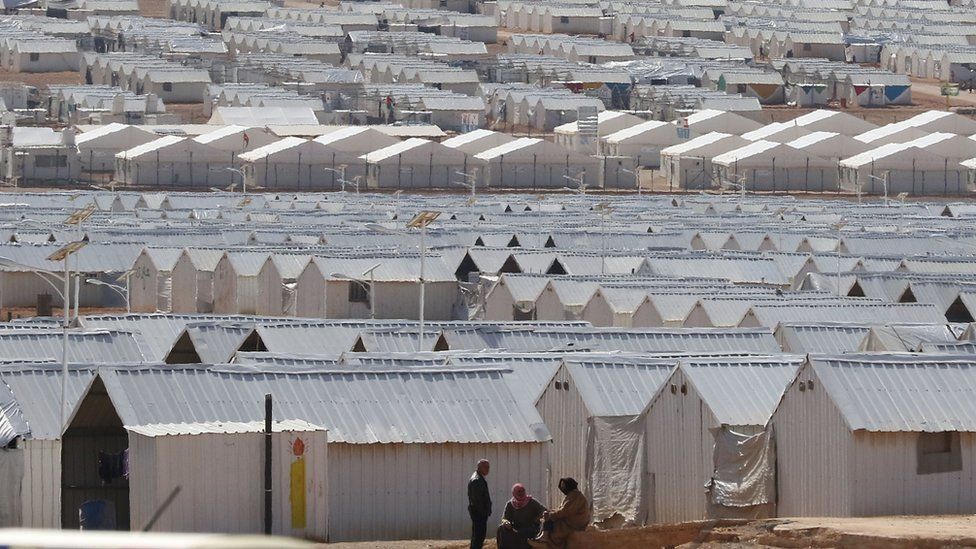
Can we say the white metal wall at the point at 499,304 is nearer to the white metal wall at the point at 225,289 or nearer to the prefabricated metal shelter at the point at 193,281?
the white metal wall at the point at 225,289

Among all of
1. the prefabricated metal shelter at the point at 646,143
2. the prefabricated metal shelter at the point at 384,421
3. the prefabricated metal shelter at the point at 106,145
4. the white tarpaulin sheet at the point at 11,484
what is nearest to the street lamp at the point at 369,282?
the prefabricated metal shelter at the point at 384,421

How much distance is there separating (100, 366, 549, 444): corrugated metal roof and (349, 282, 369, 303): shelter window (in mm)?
31094

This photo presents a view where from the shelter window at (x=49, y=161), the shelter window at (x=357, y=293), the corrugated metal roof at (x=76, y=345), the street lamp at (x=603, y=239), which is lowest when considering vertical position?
the corrugated metal roof at (x=76, y=345)

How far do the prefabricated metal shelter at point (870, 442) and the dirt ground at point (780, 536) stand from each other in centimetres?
204

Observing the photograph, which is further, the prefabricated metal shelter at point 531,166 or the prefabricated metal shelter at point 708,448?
the prefabricated metal shelter at point 531,166

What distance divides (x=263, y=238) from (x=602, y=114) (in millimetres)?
68149

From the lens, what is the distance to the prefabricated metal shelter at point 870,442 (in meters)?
30.3

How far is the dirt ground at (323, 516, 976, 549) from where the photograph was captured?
994 inches

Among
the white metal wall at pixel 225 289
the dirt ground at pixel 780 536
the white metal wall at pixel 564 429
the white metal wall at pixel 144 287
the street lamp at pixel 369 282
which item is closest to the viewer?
the dirt ground at pixel 780 536

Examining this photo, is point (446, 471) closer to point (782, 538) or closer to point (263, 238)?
point (782, 538)

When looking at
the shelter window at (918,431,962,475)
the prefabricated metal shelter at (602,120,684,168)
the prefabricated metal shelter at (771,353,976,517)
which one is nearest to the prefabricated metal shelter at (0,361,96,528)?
the prefabricated metal shelter at (771,353,976,517)

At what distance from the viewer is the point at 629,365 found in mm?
35812


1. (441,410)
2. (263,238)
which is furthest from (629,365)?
(263,238)

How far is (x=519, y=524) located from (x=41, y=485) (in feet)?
27.7
